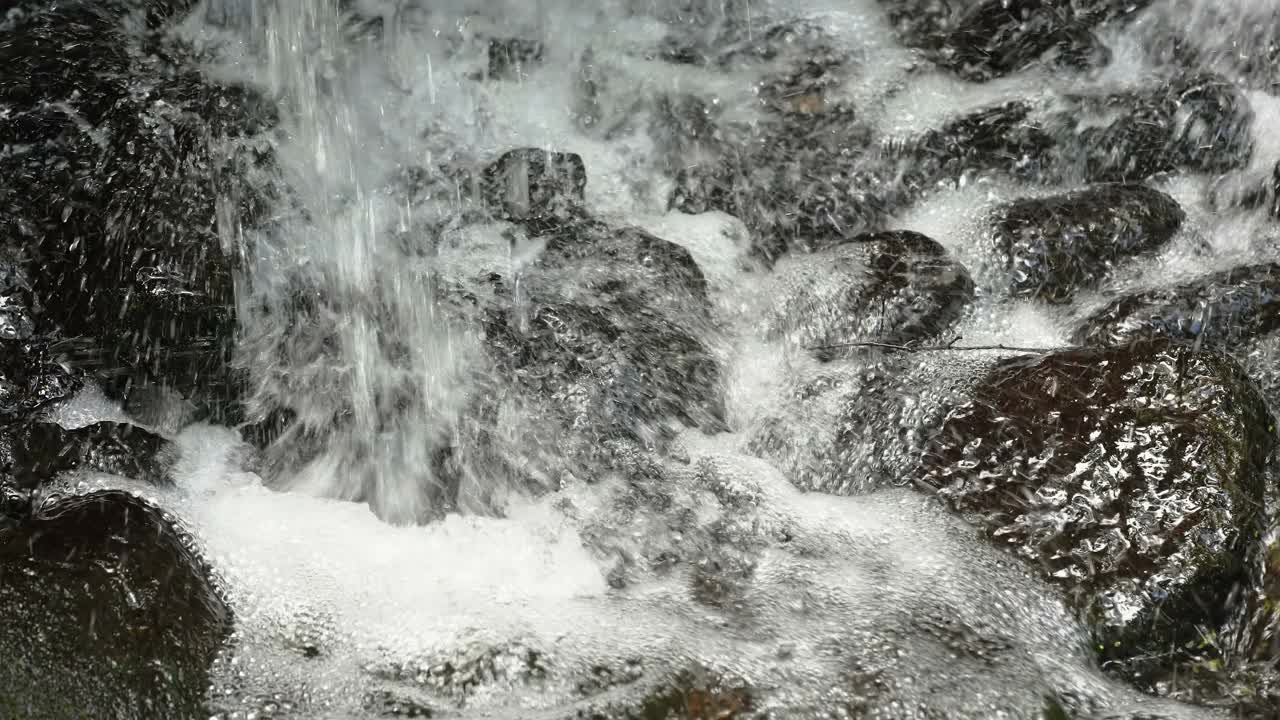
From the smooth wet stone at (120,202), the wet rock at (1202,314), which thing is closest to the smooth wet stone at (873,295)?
the wet rock at (1202,314)

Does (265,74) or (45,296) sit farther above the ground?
(265,74)

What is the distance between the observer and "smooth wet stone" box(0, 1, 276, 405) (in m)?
4.14

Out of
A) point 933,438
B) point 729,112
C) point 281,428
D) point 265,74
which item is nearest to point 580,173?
point 729,112

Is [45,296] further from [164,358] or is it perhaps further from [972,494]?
[972,494]

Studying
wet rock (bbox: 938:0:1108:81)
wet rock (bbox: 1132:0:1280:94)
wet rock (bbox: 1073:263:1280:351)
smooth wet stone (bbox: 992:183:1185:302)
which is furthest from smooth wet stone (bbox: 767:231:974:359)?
wet rock (bbox: 1132:0:1280:94)

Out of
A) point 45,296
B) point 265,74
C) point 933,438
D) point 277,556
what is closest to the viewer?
point 277,556

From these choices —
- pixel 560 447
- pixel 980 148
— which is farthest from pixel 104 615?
pixel 980 148

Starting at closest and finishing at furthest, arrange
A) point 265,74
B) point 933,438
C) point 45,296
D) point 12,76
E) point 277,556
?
point 277,556 → point 933,438 → point 45,296 → point 12,76 → point 265,74

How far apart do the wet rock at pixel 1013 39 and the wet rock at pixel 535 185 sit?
2.24 metres

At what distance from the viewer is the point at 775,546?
354cm

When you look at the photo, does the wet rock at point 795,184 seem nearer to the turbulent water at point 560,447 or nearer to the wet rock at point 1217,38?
the turbulent water at point 560,447

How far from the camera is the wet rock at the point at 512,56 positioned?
5917mm

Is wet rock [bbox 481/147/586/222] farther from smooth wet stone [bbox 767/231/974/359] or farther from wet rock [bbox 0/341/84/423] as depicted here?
wet rock [bbox 0/341/84/423]

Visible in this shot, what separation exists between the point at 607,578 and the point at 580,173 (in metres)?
2.36
